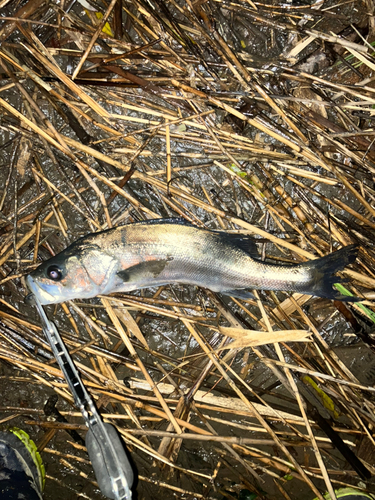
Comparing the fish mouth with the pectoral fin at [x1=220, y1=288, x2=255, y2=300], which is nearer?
the fish mouth

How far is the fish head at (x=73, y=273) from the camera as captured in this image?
10.0ft

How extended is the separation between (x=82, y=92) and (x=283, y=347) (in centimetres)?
365

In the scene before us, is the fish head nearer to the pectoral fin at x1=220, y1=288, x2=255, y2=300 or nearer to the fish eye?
the fish eye

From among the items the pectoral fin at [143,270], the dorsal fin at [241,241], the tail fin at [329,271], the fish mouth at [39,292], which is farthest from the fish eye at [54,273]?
the tail fin at [329,271]

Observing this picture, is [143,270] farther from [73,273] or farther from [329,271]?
[329,271]

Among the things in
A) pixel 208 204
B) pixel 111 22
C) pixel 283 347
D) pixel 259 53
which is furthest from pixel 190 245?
pixel 111 22

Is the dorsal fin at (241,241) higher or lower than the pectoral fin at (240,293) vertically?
higher

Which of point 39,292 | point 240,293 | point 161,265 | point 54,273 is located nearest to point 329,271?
point 240,293

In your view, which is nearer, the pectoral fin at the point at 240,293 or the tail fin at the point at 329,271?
the tail fin at the point at 329,271

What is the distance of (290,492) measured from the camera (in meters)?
4.02

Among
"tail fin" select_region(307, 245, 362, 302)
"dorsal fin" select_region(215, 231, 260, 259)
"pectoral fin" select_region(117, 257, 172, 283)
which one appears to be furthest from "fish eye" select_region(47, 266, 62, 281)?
"tail fin" select_region(307, 245, 362, 302)

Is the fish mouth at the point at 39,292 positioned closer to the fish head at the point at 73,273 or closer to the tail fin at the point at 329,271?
the fish head at the point at 73,273

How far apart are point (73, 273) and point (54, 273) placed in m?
0.17

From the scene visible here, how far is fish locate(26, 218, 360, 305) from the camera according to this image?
3.08 m
